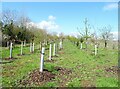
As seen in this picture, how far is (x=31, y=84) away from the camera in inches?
350

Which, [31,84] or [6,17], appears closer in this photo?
[31,84]

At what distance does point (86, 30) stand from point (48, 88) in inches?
1295

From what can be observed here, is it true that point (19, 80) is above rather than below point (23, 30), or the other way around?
below

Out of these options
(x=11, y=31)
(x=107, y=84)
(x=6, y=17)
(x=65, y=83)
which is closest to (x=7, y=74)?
(x=65, y=83)

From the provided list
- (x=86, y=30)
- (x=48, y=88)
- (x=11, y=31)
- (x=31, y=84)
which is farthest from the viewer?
(x=11, y=31)

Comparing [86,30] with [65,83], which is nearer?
[65,83]

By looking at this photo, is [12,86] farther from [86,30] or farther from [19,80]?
[86,30]

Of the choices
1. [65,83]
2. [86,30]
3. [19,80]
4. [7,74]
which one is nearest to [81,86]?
[65,83]

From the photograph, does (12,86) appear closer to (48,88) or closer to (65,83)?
(48,88)

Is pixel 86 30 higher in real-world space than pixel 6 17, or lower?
lower

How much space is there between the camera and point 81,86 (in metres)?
8.77

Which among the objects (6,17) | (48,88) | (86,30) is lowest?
(48,88)

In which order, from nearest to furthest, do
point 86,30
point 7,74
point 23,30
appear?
point 7,74 < point 86,30 < point 23,30

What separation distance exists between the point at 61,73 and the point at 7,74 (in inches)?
106
